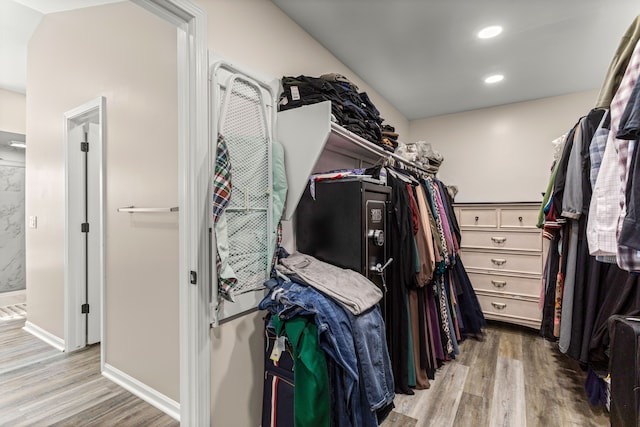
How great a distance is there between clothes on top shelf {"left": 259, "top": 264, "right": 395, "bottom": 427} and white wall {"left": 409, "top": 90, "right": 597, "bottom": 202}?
2.89 meters

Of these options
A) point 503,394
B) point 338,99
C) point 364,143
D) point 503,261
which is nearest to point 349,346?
point 364,143

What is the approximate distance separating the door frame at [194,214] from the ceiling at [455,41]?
73cm

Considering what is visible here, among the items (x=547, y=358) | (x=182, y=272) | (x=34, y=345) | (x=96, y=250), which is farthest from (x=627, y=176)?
(x=34, y=345)

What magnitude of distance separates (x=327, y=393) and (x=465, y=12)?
2186 mm

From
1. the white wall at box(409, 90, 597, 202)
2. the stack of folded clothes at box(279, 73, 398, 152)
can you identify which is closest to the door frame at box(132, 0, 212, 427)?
the stack of folded clothes at box(279, 73, 398, 152)

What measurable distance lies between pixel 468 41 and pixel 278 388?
98.0 inches

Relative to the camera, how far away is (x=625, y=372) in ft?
2.82

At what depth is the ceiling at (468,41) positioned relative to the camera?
1800 mm

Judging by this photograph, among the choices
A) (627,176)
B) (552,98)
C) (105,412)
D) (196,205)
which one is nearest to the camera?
(627,176)

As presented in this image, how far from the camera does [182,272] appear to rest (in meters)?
1.39

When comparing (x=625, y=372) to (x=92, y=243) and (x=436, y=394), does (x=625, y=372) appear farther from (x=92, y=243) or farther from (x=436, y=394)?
(x=92, y=243)

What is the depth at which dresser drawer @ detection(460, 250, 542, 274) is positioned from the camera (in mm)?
2916

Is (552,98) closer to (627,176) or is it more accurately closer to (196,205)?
(627,176)

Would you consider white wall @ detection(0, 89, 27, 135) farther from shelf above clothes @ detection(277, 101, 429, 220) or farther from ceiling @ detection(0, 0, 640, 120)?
shelf above clothes @ detection(277, 101, 429, 220)
